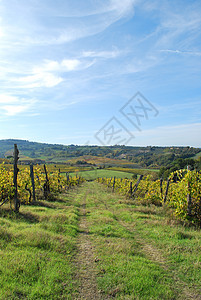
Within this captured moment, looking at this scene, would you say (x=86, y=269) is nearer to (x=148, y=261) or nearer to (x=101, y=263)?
(x=101, y=263)

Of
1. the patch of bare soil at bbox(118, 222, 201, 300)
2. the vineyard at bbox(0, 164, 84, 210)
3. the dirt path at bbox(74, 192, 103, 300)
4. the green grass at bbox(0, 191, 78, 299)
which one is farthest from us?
the vineyard at bbox(0, 164, 84, 210)

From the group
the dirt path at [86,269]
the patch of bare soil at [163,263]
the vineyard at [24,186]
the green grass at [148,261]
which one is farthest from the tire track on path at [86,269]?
the vineyard at [24,186]

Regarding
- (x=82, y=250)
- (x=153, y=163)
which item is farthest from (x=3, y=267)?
(x=153, y=163)

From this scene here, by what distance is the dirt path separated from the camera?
11.7 ft

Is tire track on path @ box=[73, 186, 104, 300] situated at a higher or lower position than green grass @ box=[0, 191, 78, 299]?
lower

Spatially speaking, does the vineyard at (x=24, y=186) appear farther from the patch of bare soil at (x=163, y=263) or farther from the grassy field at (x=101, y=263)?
the patch of bare soil at (x=163, y=263)

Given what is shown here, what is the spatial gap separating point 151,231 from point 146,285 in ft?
12.5

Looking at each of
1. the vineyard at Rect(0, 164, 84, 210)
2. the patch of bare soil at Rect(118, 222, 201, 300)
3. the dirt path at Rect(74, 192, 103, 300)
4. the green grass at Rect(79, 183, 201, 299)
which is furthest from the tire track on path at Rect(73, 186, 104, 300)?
the vineyard at Rect(0, 164, 84, 210)

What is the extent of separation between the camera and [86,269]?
14.6 feet

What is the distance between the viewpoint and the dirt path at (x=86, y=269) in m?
3.55

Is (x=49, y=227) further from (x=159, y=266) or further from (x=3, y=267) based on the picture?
(x=159, y=266)

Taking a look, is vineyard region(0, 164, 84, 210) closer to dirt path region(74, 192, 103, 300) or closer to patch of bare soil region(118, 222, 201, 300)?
dirt path region(74, 192, 103, 300)

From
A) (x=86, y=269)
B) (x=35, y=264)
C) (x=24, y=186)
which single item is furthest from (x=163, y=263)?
(x=24, y=186)

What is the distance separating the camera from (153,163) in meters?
78.5
